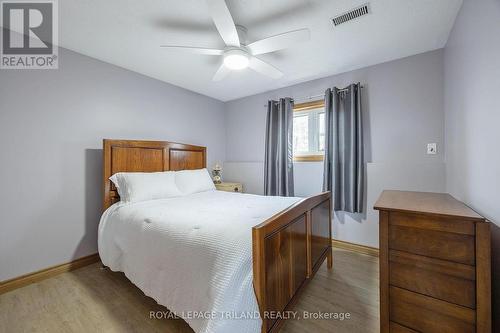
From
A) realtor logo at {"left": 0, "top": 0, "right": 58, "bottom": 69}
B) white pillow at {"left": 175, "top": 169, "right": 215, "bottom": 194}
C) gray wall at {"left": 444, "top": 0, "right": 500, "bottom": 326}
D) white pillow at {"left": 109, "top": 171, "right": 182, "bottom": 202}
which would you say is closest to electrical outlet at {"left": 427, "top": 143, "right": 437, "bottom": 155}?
gray wall at {"left": 444, "top": 0, "right": 500, "bottom": 326}

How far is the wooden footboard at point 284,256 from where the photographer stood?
1075mm

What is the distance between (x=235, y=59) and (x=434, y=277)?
206 centimetres

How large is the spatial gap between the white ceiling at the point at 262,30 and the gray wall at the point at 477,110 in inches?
13.6

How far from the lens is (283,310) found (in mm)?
1306

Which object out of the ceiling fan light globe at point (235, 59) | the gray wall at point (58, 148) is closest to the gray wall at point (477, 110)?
the ceiling fan light globe at point (235, 59)

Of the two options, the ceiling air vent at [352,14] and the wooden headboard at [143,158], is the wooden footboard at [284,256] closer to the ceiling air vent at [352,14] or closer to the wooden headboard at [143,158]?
the ceiling air vent at [352,14]

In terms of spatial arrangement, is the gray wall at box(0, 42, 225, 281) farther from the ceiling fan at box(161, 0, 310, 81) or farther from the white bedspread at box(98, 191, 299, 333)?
the ceiling fan at box(161, 0, 310, 81)

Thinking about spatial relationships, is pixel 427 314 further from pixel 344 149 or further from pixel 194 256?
pixel 344 149

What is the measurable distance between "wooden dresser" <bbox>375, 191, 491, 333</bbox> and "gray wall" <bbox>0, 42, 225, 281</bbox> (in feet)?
9.45

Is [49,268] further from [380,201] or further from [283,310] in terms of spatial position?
[380,201]

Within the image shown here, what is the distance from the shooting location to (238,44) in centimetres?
176

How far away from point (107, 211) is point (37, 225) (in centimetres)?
63

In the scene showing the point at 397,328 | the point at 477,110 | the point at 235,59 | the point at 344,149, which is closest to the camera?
the point at 397,328

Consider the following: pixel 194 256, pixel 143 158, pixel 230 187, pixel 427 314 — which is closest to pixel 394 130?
pixel 427 314
